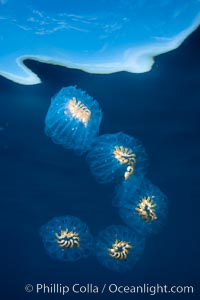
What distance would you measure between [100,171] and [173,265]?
50058mm

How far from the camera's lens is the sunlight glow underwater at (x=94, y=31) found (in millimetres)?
8266

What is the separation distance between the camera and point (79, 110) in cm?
930

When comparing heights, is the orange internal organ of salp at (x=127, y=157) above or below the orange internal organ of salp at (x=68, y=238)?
above

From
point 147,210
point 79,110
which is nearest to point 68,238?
point 147,210

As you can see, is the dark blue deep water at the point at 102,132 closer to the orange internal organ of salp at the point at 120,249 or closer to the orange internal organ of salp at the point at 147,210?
the orange internal organ of salp at the point at 147,210

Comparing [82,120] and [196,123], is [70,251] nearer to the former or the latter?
[82,120]

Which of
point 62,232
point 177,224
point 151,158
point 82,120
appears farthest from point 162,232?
point 82,120

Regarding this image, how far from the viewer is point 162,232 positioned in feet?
117

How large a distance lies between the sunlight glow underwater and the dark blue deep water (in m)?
0.59

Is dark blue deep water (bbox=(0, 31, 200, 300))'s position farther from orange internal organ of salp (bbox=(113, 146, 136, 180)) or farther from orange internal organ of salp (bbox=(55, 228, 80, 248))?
orange internal organ of salp (bbox=(55, 228, 80, 248))

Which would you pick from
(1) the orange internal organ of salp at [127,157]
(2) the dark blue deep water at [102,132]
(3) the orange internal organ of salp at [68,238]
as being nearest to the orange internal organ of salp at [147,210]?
(1) the orange internal organ of salp at [127,157]

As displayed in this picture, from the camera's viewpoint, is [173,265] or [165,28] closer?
[165,28]

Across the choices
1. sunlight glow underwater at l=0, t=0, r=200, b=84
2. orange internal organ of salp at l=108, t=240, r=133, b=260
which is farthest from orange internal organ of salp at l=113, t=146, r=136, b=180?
orange internal organ of salp at l=108, t=240, r=133, b=260

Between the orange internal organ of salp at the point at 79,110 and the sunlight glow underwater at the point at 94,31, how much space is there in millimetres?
1603
